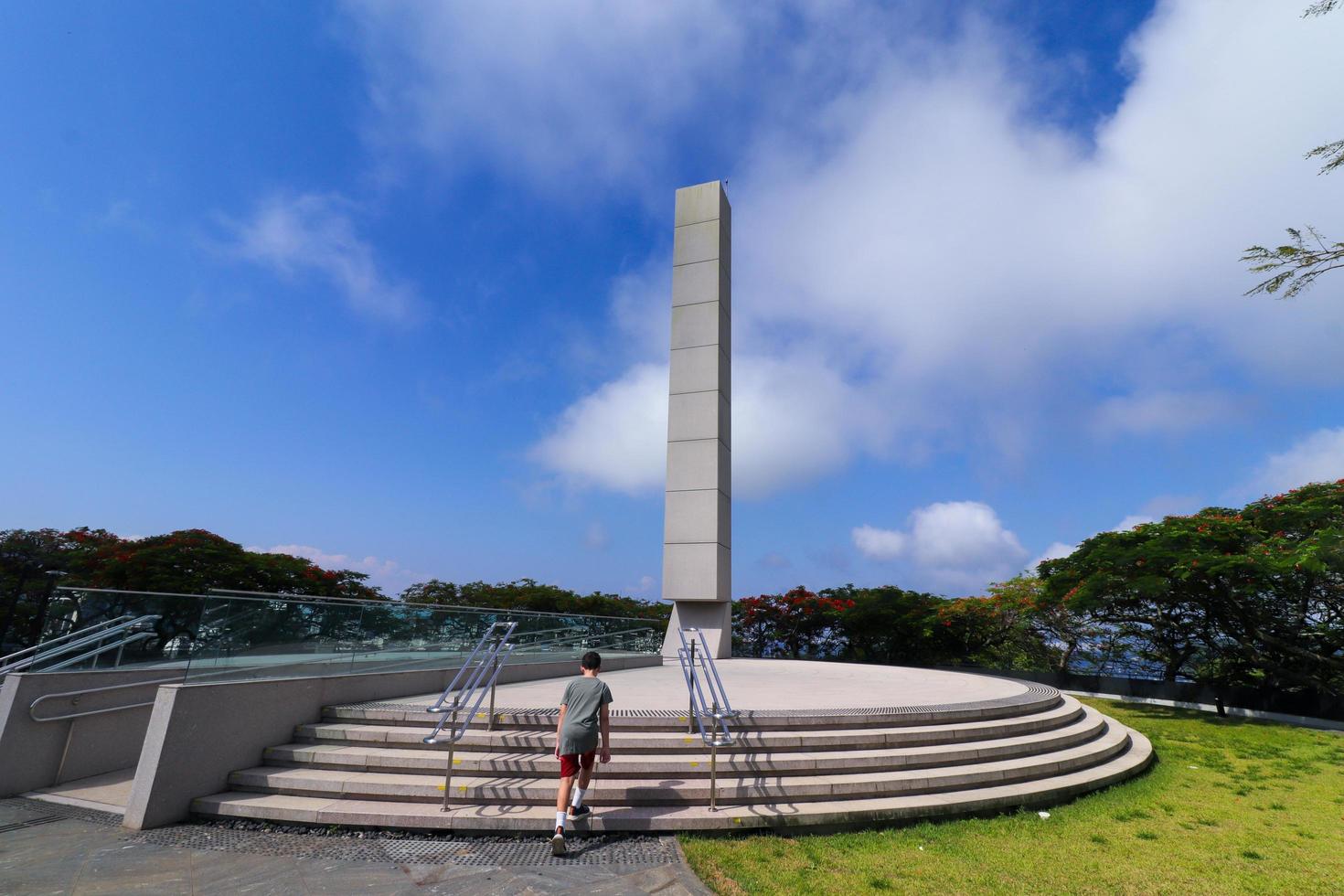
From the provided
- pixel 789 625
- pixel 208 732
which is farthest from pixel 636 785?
pixel 789 625

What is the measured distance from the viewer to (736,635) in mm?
22047

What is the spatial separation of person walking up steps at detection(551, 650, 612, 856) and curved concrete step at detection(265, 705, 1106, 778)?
61 centimetres

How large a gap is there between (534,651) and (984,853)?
746 centimetres

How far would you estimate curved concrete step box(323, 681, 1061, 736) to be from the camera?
633 cm

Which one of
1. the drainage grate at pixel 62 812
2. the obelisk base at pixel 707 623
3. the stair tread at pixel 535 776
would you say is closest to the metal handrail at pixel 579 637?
the obelisk base at pixel 707 623

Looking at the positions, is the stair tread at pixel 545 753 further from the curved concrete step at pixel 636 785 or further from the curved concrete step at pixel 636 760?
the curved concrete step at pixel 636 785

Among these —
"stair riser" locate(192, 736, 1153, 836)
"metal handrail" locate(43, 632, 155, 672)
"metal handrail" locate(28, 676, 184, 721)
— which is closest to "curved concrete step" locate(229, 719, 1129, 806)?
"stair riser" locate(192, 736, 1153, 836)

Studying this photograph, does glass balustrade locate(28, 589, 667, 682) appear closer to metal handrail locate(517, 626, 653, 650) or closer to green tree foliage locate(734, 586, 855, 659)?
metal handrail locate(517, 626, 653, 650)

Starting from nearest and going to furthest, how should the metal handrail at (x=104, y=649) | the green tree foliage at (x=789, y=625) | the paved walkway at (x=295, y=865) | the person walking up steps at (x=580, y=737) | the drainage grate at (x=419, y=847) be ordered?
1. the paved walkway at (x=295, y=865)
2. the drainage grate at (x=419, y=847)
3. the person walking up steps at (x=580, y=737)
4. the metal handrail at (x=104, y=649)
5. the green tree foliage at (x=789, y=625)

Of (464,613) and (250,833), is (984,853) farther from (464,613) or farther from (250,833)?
(464,613)

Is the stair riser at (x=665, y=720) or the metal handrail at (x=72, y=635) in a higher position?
the metal handrail at (x=72, y=635)

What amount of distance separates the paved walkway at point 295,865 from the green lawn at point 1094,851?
62cm

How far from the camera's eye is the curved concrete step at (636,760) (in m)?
5.64

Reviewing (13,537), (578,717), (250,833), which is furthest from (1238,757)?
(13,537)
